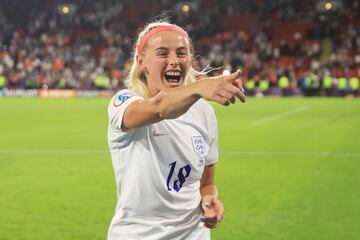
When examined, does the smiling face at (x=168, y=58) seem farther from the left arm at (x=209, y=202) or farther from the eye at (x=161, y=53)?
the left arm at (x=209, y=202)

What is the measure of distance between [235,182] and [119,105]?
6192 millimetres

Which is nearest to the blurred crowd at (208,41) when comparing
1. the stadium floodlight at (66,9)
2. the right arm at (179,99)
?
the stadium floodlight at (66,9)

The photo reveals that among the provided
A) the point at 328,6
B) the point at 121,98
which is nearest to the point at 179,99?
the point at 121,98

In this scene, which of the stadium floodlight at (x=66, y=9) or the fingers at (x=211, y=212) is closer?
the fingers at (x=211, y=212)

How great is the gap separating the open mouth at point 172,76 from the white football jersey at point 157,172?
0.51ft

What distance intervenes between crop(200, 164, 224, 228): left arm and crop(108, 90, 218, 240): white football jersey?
0.07 metres

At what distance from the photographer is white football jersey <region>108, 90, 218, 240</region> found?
9.19 feet

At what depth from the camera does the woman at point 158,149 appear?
2781mm

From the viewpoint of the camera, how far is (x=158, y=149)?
110 inches

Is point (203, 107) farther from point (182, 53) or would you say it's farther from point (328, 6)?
point (328, 6)

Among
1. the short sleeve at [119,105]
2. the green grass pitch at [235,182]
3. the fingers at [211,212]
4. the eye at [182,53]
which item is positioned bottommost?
the green grass pitch at [235,182]

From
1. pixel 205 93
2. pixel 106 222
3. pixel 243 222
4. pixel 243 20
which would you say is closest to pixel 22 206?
pixel 106 222

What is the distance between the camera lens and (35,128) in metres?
16.4

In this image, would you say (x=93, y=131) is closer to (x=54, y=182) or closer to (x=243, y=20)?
(x=54, y=182)
